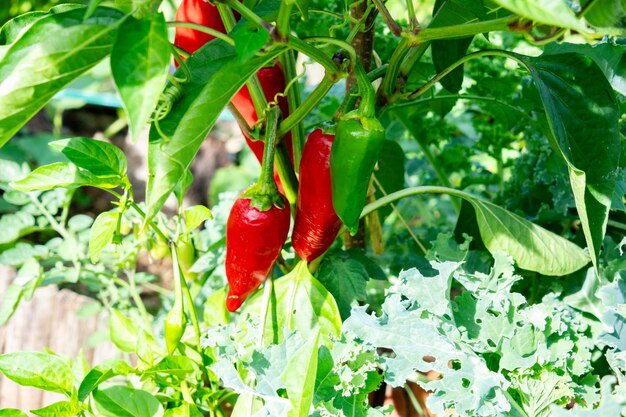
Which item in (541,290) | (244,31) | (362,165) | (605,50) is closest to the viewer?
(244,31)

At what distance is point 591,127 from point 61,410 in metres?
0.62

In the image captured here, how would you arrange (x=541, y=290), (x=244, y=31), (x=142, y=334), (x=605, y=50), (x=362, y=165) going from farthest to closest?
(x=541, y=290) < (x=142, y=334) < (x=605, y=50) < (x=362, y=165) < (x=244, y=31)

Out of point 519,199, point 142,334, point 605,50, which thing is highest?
point 605,50

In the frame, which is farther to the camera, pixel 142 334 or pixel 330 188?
pixel 142 334

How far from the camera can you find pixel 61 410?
0.77 metres

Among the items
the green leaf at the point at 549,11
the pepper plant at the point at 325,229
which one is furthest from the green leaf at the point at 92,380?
the green leaf at the point at 549,11

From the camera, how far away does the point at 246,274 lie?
32.0 inches

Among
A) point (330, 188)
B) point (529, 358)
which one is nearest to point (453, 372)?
point (529, 358)

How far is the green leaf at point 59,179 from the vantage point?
74 cm

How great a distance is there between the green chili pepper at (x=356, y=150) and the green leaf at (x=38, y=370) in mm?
372

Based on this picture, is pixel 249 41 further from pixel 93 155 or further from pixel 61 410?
pixel 61 410

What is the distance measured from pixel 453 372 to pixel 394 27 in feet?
1.11

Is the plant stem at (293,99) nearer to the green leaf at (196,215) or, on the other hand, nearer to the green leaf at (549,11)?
the green leaf at (196,215)

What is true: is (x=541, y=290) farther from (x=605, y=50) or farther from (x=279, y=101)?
(x=279, y=101)
